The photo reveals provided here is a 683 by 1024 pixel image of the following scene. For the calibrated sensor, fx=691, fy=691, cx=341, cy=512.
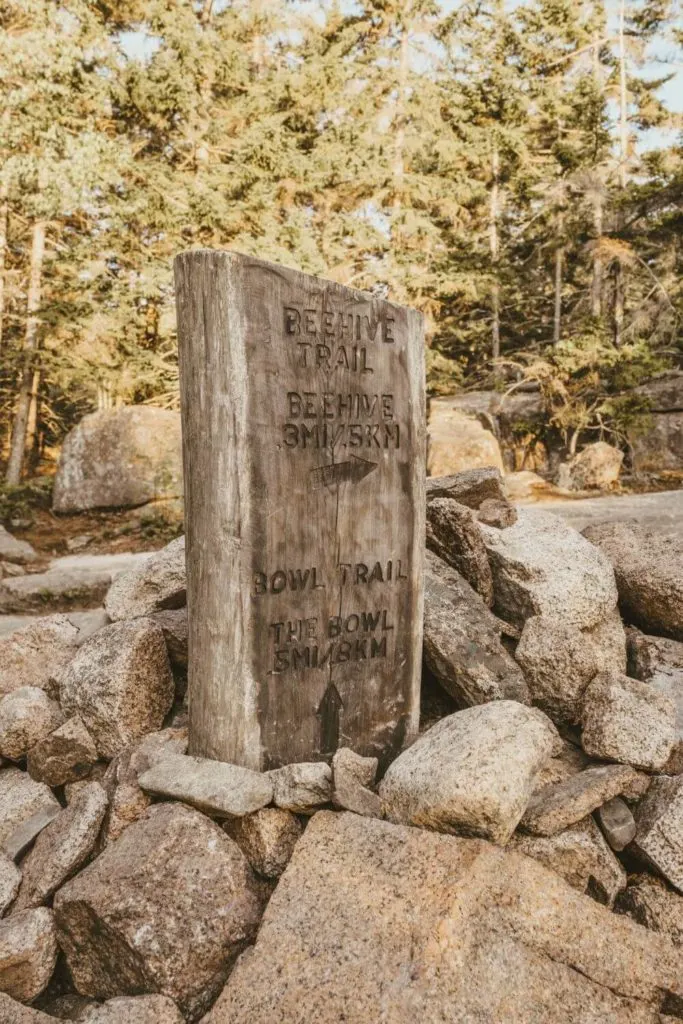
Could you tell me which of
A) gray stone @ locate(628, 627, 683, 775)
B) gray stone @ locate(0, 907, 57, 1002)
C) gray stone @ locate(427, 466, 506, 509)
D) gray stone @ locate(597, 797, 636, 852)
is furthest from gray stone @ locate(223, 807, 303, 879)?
gray stone @ locate(427, 466, 506, 509)

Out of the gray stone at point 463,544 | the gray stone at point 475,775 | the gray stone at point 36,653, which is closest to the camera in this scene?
the gray stone at point 475,775

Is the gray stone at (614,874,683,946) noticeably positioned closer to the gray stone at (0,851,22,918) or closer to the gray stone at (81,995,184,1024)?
the gray stone at (81,995,184,1024)

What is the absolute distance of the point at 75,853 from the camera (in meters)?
2.83

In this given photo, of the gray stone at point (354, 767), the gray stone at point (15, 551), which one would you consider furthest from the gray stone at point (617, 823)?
the gray stone at point (15, 551)

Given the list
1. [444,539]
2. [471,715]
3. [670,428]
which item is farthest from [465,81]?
[471,715]

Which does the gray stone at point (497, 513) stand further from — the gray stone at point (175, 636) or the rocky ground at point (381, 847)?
the gray stone at point (175, 636)

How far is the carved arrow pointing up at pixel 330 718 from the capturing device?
3.22 m

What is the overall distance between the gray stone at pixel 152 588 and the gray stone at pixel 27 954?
1.79 meters

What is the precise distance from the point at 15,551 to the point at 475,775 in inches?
392

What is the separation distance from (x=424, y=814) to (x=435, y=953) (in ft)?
1.61

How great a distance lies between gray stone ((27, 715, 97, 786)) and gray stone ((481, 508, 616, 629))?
2351mm

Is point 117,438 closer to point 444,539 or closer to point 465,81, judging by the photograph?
point 444,539

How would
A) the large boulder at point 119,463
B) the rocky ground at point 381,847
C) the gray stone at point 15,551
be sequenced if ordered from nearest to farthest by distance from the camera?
the rocky ground at point 381,847 < the gray stone at point 15,551 < the large boulder at point 119,463

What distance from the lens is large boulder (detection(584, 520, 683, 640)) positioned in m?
4.07
